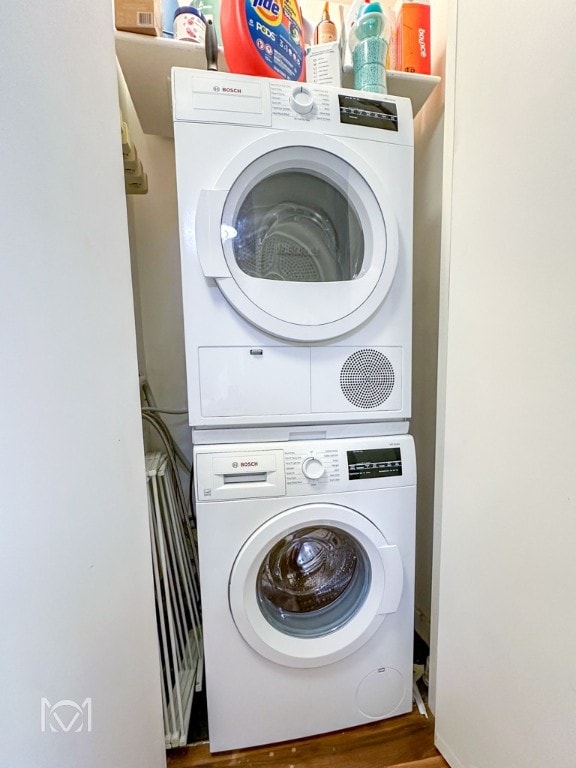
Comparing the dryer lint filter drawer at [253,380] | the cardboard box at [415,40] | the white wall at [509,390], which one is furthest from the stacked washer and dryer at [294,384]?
the cardboard box at [415,40]

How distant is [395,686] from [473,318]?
1.04 m

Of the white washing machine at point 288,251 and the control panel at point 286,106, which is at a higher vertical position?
the control panel at point 286,106

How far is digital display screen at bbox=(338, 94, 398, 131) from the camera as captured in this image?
90cm

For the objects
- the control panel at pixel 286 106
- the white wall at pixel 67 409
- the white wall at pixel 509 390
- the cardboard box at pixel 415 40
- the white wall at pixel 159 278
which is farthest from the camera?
the white wall at pixel 159 278

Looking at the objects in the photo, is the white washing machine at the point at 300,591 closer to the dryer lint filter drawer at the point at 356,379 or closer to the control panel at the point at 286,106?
the dryer lint filter drawer at the point at 356,379

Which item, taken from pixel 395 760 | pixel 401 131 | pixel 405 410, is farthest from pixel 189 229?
pixel 395 760

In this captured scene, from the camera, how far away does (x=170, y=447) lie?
122 centimetres

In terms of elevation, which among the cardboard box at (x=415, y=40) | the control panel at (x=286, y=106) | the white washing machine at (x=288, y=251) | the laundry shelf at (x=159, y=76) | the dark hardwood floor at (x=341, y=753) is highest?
the cardboard box at (x=415, y=40)

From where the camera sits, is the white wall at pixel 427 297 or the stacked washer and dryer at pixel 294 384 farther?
the white wall at pixel 427 297

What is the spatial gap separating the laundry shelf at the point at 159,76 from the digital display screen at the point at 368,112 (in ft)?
0.66

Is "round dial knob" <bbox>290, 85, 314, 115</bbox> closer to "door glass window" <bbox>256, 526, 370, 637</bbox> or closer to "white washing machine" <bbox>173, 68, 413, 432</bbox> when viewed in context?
"white washing machine" <bbox>173, 68, 413, 432</bbox>

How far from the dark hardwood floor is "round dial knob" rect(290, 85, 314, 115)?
1.66 meters

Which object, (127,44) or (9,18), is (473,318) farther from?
(127,44)

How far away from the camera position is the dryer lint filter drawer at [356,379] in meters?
0.94
